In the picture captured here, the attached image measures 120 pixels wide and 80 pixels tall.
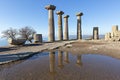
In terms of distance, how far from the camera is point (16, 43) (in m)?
17.9

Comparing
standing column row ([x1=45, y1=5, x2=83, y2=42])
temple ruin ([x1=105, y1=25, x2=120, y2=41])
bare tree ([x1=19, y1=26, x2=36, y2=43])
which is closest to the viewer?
standing column row ([x1=45, y1=5, x2=83, y2=42])

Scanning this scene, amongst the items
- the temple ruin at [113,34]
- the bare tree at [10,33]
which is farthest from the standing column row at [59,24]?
the bare tree at [10,33]

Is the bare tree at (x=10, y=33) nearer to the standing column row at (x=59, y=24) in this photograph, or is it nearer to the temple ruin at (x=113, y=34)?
the standing column row at (x=59, y=24)

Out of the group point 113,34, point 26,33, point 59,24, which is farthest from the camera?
point 26,33

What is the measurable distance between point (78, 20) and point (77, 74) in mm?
29399

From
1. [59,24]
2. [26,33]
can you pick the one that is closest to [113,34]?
[59,24]

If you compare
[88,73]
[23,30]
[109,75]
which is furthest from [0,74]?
[23,30]

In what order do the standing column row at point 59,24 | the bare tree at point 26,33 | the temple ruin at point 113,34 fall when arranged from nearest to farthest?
the standing column row at point 59,24 < the temple ruin at point 113,34 < the bare tree at point 26,33

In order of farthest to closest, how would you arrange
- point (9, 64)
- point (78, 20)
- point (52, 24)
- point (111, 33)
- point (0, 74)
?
point (78, 20) < point (111, 33) < point (52, 24) < point (9, 64) < point (0, 74)

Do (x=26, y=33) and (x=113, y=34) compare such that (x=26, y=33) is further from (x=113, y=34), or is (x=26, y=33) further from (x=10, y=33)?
(x=113, y=34)

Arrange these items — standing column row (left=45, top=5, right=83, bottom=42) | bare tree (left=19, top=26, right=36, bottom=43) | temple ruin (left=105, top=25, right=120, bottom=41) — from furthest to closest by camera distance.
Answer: bare tree (left=19, top=26, right=36, bottom=43) < temple ruin (left=105, top=25, right=120, bottom=41) < standing column row (left=45, top=5, right=83, bottom=42)

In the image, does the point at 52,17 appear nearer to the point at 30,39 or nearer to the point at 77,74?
the point at 30,39

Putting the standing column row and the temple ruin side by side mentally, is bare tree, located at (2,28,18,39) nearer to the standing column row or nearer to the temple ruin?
the standing column row

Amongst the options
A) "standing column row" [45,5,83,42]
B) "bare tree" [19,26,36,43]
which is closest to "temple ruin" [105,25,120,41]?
"standing column row" [45,5,83,42]
